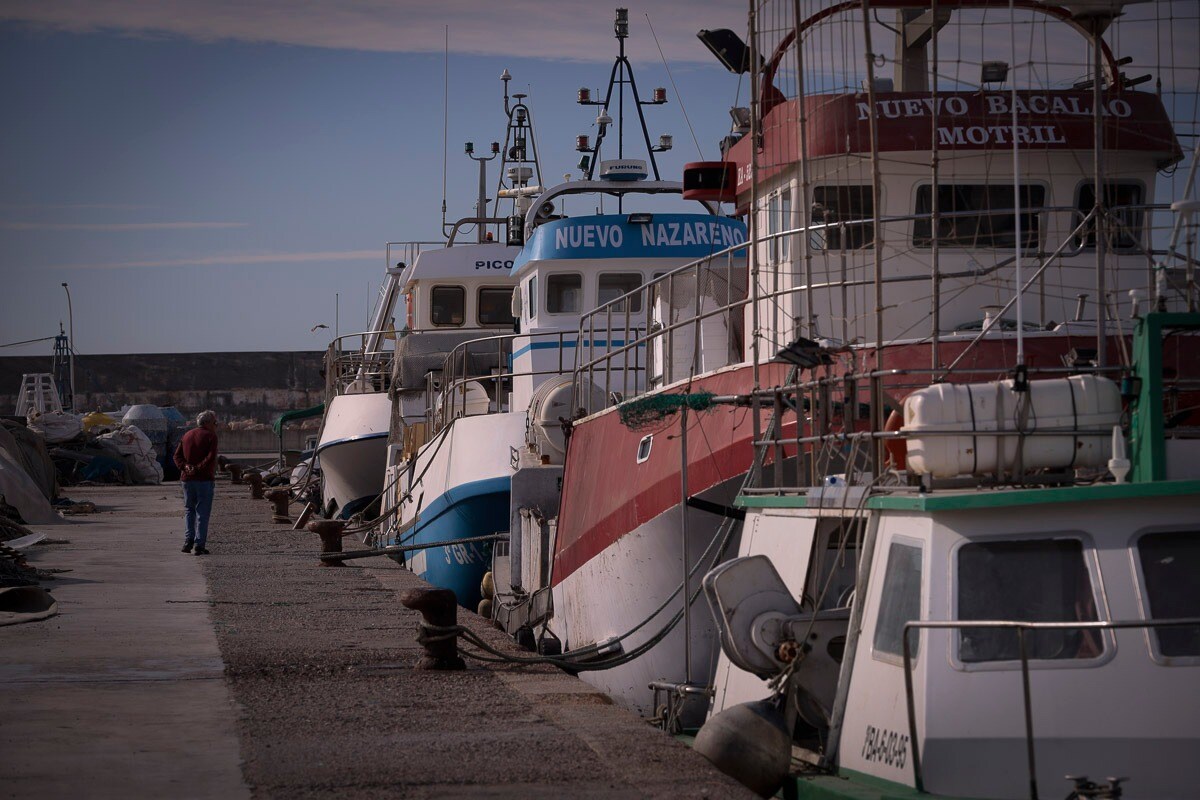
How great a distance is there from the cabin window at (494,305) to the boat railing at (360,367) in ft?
6.57

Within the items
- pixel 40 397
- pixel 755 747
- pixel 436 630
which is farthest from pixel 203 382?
pixel 755 747

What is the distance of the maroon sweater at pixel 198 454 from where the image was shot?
15.9m

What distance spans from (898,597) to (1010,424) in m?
0.81

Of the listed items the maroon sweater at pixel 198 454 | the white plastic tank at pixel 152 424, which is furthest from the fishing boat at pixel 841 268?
the white plastic tank at pixel 152 424

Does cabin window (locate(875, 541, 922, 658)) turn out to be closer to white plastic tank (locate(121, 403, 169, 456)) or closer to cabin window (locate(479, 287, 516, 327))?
cabin window (locate(479, 287, 516, 327))

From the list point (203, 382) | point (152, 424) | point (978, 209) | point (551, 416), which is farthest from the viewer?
point (203, 382)

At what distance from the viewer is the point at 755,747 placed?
6.07m

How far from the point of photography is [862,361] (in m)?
7.74

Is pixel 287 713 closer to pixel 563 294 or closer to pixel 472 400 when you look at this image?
pixel 563 294

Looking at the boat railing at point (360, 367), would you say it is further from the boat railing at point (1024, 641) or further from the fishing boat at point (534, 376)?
the boat railing at point (1024, 641)

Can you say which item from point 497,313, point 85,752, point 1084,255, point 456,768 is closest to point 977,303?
point 1084,255

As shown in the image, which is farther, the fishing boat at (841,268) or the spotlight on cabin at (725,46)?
the spotlight on cabin at (725,46)

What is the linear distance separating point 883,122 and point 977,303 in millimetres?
1455

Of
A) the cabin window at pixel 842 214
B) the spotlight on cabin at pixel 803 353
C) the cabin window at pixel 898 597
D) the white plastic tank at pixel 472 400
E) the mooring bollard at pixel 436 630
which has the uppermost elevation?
the cabin window at pixel 842 214
